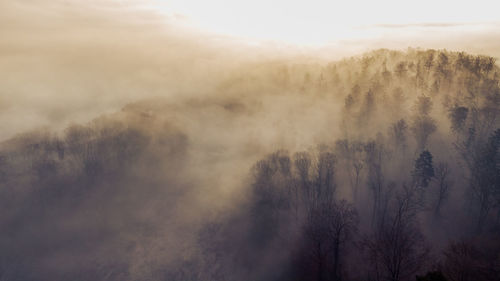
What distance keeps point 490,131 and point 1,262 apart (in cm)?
11386

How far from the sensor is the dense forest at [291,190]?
46406 millimetres

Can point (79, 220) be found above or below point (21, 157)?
below

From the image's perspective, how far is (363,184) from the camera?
59812mm

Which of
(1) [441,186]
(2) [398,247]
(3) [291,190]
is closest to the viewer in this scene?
(2) [398,247]

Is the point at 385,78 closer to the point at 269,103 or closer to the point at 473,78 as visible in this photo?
the point at 473,78

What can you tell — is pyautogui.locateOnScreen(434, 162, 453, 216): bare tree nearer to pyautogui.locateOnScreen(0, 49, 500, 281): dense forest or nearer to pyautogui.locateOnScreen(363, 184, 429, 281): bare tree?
pyautogui.locateOnScreen(0, 49, 500, 281): dense forest

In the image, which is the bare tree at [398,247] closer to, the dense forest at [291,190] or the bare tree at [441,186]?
the dense forest at [291,190]

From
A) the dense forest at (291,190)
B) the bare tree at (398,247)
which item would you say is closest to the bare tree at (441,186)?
the dense forest at (291,190)

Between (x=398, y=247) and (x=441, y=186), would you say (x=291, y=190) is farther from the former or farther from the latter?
(x=441, y=186)

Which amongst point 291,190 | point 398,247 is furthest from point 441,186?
point 291,190

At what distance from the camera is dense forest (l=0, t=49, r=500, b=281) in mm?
46406

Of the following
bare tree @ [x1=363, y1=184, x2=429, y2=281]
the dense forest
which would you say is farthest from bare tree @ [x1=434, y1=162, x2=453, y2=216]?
bare tree @ [x1=363, y1=184, x2=429, y2=281]

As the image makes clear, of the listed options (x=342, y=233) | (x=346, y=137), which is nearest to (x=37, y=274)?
(x=342, y=233)

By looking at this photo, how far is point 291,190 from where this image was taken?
59.5 metres
